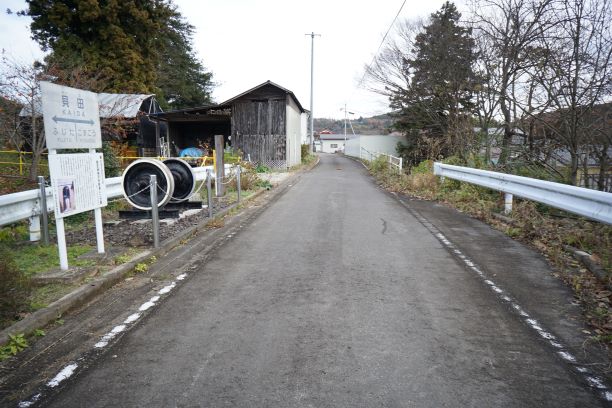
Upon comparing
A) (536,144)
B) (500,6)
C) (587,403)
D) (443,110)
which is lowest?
(587,403)

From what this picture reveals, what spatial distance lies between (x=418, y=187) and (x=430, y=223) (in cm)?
604

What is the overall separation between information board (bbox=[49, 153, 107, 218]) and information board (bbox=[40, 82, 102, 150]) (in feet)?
0.58

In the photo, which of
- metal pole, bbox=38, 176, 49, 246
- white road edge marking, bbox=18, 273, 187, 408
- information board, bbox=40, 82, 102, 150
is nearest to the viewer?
white road edge marking, bbox=18, 273, 187, 408

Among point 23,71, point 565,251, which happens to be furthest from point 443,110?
point 23,71

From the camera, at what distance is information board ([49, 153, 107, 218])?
15.5 feet

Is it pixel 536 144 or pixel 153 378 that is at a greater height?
pixel 536 144

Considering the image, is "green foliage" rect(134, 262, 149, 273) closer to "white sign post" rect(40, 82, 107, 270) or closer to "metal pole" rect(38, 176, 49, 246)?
"white sign post" rect(40, 82, 107, 270)

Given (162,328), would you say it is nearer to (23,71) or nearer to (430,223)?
(430,223)

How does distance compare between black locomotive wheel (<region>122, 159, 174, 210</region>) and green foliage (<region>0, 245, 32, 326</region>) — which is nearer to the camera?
green foliage (<region>0, 245, 32, 326</region>)

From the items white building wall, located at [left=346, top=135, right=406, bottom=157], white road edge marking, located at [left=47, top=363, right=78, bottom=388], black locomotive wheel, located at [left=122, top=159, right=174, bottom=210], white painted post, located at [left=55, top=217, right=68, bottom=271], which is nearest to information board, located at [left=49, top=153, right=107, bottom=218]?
white painted post, located at [left=55, top=217, right=68, bottom=271]

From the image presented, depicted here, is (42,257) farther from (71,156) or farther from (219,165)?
(219,165)

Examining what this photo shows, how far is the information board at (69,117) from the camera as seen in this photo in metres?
4.68

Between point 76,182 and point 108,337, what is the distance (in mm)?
2361

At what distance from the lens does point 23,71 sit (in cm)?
1439
